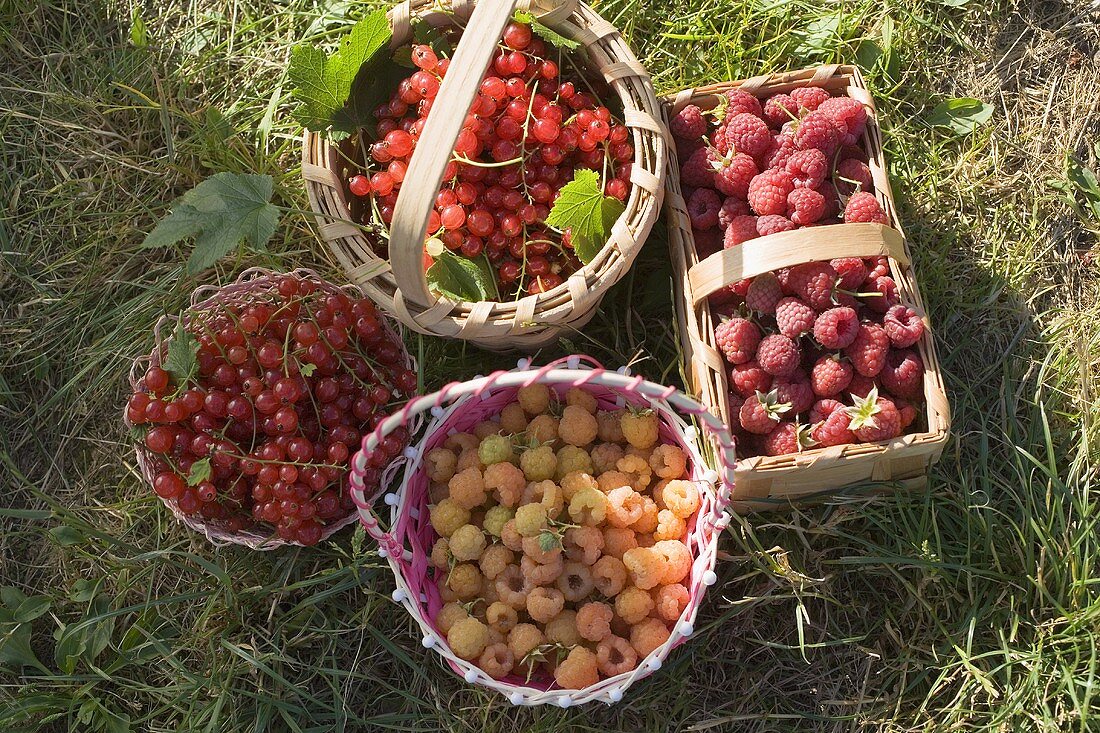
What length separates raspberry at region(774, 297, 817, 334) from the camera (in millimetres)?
1846

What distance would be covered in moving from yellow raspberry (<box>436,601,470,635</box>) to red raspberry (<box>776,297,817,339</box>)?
87 centimetres

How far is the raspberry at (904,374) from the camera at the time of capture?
188cm

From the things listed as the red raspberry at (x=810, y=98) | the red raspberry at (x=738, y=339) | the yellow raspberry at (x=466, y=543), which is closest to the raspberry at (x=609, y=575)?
the yellow raspberry at (x=466, y=543)

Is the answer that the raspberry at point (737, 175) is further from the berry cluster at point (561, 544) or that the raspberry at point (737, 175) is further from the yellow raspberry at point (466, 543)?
the yellow raspberry at point (466, 543)

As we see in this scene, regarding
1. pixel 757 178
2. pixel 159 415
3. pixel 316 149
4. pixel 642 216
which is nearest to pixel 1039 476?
pixel 757 178

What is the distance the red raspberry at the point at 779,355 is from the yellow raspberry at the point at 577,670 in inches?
27.0

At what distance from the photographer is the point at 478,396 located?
6.72ft

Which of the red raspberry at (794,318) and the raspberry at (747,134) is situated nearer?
the red raspberry at (794,318)

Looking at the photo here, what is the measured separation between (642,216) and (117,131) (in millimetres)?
1546

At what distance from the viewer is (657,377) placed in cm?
226

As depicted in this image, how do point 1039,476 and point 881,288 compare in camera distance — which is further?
point 1039,476

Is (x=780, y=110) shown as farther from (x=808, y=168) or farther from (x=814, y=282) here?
(x=814, y=282)

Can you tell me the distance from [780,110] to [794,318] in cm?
54

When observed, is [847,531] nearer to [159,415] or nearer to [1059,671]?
[1059,671]
